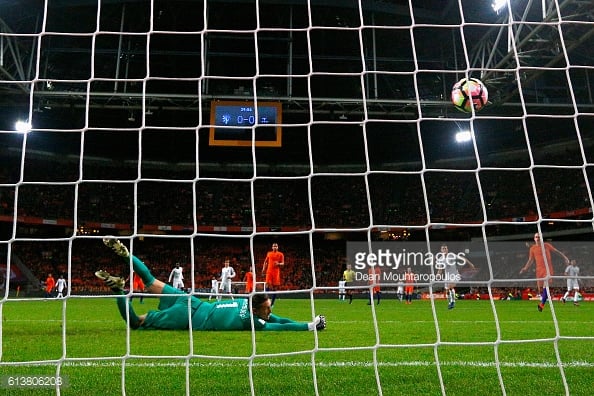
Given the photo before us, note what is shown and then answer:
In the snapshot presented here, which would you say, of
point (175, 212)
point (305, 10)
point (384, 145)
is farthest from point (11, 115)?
point (384, 145)

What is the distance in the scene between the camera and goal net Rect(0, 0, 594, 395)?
357 cm

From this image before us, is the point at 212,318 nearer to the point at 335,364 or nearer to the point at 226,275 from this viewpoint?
the point at 335,364

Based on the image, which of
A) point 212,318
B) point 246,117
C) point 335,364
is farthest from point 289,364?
point 246,117

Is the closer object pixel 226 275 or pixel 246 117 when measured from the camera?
pixel 246 117

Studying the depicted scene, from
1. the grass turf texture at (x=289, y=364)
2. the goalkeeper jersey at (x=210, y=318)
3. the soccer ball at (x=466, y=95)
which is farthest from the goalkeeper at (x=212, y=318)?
the soccer ball at (x=466, y=95)

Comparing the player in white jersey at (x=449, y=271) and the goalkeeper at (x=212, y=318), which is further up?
the player in white jersey at (x=449, y=271)

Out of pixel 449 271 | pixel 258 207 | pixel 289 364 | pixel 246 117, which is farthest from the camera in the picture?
pixel 258 207

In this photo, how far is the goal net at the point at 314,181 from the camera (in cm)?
357

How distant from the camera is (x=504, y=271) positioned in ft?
64.1

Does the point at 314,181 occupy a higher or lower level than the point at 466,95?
higher

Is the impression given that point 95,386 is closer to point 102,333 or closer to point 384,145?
point 102,333

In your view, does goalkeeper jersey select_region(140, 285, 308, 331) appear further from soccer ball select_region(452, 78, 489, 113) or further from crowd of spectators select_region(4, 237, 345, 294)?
crowd of spectators select_region(4, 237, 345, 294)

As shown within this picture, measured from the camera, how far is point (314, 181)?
24.3 m

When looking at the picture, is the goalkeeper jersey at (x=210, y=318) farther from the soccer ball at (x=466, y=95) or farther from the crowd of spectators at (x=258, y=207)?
the crowd of spectators at (x=258, y=207)
